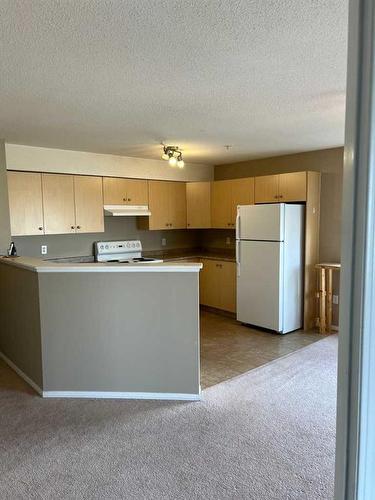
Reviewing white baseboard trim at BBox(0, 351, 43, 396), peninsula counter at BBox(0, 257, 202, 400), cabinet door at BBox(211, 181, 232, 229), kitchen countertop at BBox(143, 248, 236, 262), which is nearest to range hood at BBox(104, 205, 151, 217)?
kitchen countertop at BBox(143, 248, 236, 262)

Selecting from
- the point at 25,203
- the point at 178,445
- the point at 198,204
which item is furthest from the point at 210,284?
the point at 178,445

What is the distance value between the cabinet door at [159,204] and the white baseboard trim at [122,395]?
2991mm

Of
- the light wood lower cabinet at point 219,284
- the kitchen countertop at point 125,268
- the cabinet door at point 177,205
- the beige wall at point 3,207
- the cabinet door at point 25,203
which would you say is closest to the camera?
the kitchen countertop at point 125,268

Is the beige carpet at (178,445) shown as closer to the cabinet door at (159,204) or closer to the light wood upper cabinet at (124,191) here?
the light wood upper cabinet at (124,191)

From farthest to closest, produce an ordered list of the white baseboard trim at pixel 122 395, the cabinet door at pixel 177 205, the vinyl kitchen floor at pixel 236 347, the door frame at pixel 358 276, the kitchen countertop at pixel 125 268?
the cabinet door at pixel 177 205 → the vinyl kitchen floor at pixel 236 347 → the white baseboard trim at pixel 122 395 → the kitchen countertop at pixel 125 268 → the door frame at pixel 358 276

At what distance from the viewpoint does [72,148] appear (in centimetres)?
466

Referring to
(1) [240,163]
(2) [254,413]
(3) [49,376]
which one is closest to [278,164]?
(1) [240,163]

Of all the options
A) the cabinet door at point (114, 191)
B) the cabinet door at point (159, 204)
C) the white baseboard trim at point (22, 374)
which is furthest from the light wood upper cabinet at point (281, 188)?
the white baseboard trim at point (22, 374)

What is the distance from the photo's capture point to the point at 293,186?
16.3 ft

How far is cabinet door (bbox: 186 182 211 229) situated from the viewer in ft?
19.9

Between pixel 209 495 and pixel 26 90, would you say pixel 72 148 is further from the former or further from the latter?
pixel 209 495

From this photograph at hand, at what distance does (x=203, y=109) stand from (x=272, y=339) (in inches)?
115

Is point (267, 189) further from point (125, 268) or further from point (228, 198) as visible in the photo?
point (125, 268)

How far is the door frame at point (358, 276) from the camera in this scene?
0.64 meters
